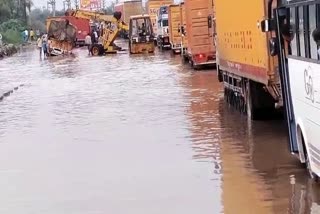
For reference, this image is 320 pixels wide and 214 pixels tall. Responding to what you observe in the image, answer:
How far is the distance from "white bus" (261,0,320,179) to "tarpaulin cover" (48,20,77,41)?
47895 millimetres

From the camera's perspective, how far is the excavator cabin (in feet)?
180

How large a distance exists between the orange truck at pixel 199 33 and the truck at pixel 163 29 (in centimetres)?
2292

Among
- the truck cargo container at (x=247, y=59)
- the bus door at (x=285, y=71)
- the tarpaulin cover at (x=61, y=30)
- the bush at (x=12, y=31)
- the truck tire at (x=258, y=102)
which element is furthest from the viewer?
the bush at (x=12, y=31)

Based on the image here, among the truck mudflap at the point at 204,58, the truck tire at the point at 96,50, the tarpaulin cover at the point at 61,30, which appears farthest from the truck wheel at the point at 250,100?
the tarpaulin cover at the point at 61,30

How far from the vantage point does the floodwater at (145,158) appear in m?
10.1

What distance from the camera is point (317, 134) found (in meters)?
9.30

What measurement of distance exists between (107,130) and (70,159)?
12.0 feet

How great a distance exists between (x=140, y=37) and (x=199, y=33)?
22.1 meters

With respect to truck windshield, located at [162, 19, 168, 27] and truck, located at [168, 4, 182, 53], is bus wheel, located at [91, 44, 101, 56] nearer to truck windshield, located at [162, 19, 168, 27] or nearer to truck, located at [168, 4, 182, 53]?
truck windshield, located at [162, 19, 168, 27]

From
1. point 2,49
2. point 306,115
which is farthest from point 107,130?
point 2,49

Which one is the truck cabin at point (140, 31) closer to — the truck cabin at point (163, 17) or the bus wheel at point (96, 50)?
the truck cabin at point (163, 17)

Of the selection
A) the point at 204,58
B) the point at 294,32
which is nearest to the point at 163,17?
the point at 204,58

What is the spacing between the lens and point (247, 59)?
1647 centimetres

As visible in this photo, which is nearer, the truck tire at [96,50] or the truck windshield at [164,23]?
the truck tire at [96,50]
